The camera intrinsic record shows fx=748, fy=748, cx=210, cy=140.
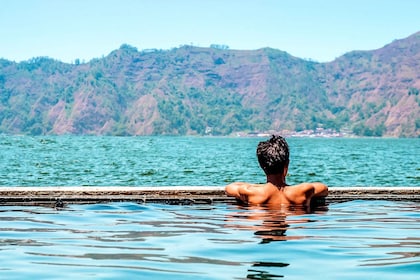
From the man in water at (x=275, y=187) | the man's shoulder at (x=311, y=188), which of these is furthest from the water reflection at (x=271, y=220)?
the man's shoulder at (x=311, y=188)

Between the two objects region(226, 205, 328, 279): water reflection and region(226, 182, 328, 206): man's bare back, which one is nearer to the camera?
region(226, 205, 328, 279): water reflection

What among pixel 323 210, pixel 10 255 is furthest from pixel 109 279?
pixel 323 210

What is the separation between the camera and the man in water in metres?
8.65

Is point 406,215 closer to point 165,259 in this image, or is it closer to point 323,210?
point 323,210

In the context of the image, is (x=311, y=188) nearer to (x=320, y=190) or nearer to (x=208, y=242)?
(x=320, y=190)

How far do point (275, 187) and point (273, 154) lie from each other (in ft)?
2.14

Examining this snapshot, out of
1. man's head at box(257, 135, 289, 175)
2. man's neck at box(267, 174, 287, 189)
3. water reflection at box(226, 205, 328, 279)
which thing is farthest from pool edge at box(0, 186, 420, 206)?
man's head at box(257, 135, 289, 175)

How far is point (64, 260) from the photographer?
18.9 feet

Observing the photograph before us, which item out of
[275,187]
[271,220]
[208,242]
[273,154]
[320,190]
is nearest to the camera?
[208,242]

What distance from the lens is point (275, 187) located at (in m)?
9.11

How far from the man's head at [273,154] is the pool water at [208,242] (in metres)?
0.56

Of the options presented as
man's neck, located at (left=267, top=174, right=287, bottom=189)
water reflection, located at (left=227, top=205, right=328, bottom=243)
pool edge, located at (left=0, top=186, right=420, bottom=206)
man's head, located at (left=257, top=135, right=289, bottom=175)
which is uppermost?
man's head, located at (left=257, top=135, right=289, bottom=175)

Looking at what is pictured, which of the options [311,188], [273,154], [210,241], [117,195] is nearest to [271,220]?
[273,154]

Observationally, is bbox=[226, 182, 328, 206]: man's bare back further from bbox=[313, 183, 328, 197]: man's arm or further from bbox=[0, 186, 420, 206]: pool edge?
bbox=[0, 186, 420, 206]: pool edge
